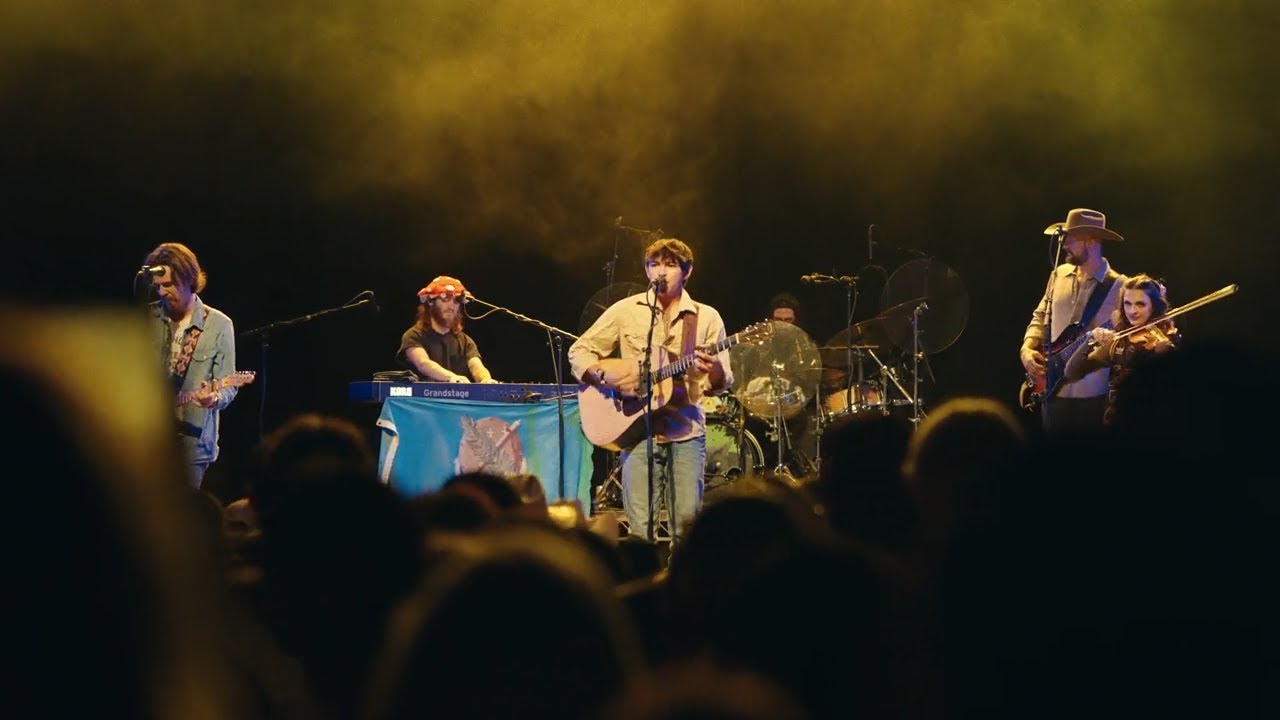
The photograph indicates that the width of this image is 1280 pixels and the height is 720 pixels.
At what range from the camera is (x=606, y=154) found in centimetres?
1438

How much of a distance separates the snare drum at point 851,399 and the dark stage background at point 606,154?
0.78 meters

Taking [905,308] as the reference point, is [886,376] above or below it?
below

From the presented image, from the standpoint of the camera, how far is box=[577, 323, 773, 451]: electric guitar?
872cm

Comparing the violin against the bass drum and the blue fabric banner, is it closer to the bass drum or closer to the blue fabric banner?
the blue fabric banner

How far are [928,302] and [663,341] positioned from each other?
5.15m

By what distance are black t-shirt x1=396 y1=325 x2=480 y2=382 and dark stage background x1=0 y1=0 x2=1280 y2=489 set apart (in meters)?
2.02

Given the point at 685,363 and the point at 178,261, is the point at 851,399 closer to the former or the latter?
the point at 685,363

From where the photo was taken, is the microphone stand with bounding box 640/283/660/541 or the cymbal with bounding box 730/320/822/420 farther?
the cymbal with bounding box 730/320/822/420

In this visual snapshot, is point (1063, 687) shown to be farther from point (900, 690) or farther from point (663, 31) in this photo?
point (663, 31)

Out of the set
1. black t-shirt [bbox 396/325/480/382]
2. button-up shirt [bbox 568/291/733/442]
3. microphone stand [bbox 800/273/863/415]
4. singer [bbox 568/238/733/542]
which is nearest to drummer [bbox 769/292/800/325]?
microphone stand [bbox 800/273/863/415]

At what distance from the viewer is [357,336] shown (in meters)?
13.6

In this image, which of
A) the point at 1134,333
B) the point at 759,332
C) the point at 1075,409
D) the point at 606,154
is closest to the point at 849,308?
the point at 606,154

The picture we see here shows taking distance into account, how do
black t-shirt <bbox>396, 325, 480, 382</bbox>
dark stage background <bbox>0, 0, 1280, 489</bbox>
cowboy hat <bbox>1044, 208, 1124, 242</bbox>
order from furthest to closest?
dark stage background <bbox>0, 0, 1280, 489</bbox> → black t-shirt <bbox>396, 325, 480, 382</bbox> → cowboy hat <bbox>1044, 208, 1124, 242</bbox>

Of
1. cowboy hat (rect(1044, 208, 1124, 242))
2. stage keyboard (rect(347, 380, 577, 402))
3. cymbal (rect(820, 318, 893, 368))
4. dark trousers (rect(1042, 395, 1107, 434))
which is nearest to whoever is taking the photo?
dark trousers (rect(1042, 395, 1107, 434))
